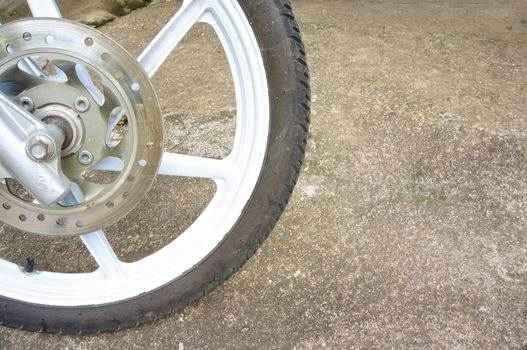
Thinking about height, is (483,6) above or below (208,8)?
below

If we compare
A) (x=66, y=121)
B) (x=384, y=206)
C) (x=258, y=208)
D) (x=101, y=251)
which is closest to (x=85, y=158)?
(x=66, y=121)

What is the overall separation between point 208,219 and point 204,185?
0.50 m

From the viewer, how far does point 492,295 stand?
1.27 metres

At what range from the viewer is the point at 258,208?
113 cm

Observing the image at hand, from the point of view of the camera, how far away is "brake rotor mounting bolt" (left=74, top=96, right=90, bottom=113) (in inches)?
39.3

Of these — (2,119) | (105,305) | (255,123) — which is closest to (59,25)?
(2,119)

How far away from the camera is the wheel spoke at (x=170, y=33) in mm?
1060

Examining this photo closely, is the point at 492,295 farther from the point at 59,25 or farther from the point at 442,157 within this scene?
the point at 59,25

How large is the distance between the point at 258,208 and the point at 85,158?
37cm

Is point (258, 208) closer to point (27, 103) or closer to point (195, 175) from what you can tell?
point (195, 175)

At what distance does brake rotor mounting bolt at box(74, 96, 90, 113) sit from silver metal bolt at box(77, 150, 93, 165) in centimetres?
9

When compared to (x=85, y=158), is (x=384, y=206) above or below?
below

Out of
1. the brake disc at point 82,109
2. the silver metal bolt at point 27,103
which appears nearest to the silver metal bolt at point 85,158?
the brake disc at point 82,109

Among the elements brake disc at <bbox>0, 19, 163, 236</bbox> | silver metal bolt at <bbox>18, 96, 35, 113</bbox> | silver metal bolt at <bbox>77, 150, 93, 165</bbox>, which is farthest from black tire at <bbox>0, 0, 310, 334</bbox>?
silver metal bolt at <bbox>18, 96, 35, 113</bbox>
